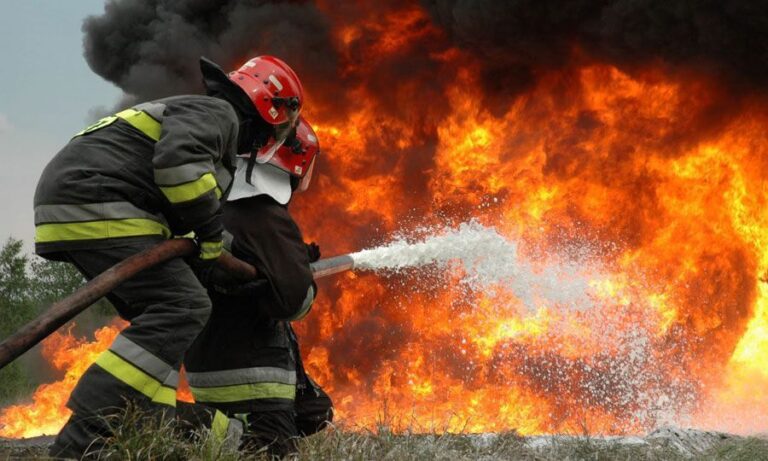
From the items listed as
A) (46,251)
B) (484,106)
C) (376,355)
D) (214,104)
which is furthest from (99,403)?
(484,106)

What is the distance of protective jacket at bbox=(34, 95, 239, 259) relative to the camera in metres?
3.41

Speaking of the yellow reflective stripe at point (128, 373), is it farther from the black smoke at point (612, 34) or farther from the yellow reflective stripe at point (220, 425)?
the black smoke at point (612, 34)

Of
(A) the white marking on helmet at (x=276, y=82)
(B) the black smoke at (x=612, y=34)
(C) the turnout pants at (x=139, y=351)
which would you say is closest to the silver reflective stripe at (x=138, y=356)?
(C) the turnout pants at (x=139, y=351)

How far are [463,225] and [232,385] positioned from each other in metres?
6.14

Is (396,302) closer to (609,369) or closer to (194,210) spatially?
(609,369)

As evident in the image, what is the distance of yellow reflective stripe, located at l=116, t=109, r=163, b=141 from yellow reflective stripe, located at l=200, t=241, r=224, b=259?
527 mm

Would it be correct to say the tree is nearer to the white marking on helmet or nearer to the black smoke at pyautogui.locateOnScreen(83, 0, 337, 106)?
the black smoke at pyautogui.locateOnScreen(83, 0, 337, 106)

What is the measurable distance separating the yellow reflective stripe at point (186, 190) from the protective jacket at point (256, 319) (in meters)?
0.75

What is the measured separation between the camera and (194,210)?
135 inches

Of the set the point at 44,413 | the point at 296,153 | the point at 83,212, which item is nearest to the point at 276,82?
the point at 296,153

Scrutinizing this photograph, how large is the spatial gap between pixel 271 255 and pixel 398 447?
46.0 inches

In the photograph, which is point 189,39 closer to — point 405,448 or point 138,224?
point 138,224

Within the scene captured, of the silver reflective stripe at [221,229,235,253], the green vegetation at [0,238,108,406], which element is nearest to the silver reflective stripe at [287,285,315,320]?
the silver reflective stripe at [221,229,235,253]

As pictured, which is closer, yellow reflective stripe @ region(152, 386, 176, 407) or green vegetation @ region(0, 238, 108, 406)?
yellow reflective stripe @ region(152, 386, 176, 407)
